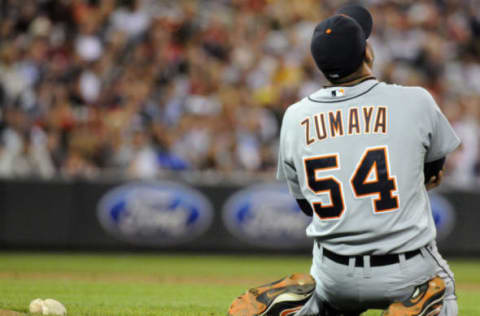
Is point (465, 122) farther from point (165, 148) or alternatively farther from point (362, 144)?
point (362, 144)

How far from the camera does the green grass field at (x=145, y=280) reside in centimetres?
578

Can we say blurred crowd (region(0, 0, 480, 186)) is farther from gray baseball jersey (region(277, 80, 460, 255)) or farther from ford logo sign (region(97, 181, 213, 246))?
gray baseball jersey (region(277, 80, 460, 255))

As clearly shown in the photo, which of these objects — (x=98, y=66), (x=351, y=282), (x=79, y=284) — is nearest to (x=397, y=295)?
(x=351, y=282)

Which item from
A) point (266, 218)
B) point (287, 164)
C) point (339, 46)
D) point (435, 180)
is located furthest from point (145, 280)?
point (339, 46)

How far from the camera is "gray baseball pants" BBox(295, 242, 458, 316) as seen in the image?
12.4 feet

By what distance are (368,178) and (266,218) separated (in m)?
8.99

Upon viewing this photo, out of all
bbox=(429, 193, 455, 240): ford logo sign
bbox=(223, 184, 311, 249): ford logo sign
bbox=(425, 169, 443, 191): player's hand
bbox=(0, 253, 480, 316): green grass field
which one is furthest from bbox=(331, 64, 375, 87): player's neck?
bbox=(429, 193, 455, 240): ford logo sign

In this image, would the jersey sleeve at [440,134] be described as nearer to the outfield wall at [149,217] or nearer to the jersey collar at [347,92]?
the jersey collar at [347,92]

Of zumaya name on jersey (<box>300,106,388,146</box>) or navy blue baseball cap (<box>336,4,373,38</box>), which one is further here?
navy blue baseball cap (<box>336,4,373,38</box>)

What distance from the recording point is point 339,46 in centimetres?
387

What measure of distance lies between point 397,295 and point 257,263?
821 centimetres

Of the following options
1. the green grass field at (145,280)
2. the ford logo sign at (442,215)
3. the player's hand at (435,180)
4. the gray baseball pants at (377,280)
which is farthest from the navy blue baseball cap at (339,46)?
the ford logo sign at (442,215)

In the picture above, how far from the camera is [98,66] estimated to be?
14.4 m

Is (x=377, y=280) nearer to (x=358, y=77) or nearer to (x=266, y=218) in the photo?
(x=358, y=77)
